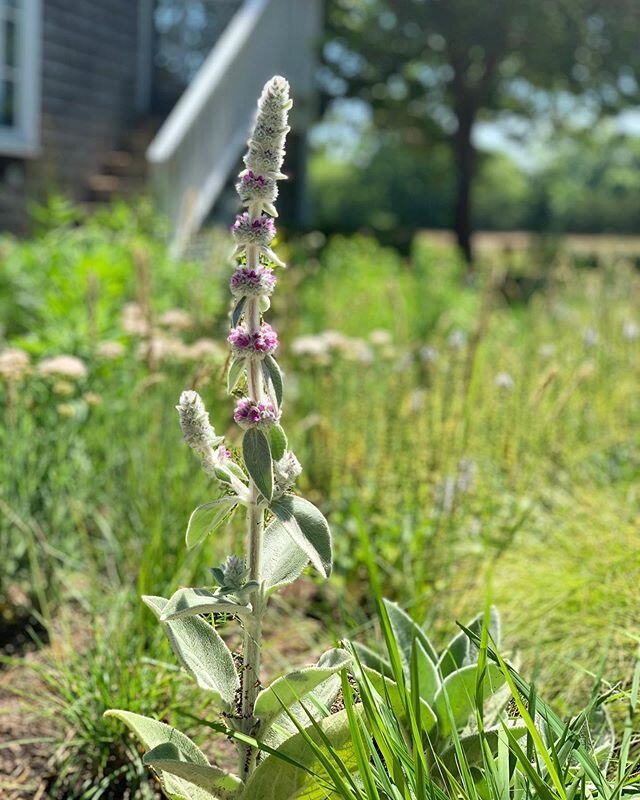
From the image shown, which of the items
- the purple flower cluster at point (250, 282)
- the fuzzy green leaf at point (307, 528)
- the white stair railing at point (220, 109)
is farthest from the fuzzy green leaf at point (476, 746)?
the white stair railing at point (220, 109)

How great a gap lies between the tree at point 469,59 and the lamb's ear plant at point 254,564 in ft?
50.5

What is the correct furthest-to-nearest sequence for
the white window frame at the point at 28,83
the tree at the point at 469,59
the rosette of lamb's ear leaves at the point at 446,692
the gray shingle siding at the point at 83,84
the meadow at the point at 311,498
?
1. the tree at the point at 469,59
2. the gray shingle siding at the point at 83,84
3. the white window frame at the point at 28,83
4. the meadow at the point at 311,498
5. the rosette of lamb's ear leaves at the point at 446,692

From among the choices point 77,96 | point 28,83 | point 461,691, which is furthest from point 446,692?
point 77,96

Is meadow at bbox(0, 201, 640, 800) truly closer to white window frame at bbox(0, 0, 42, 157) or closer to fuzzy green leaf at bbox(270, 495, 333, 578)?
fuzzy green leaf at bbox(270, 495, 333, 578)

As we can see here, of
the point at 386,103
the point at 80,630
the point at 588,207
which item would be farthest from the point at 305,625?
the point at 588,207

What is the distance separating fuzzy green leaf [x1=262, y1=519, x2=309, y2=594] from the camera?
1706 millimetres

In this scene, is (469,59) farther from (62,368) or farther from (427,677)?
(427,677)

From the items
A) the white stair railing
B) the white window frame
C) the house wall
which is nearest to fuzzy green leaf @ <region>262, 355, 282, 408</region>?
the white stair railing

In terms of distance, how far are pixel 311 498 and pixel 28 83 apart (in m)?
7.34

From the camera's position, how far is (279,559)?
1.77 meters

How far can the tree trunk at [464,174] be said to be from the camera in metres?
17.7

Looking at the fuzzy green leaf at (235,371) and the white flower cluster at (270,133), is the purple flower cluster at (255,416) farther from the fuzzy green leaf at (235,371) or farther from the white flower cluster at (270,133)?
the white flower cluster at (270,133)

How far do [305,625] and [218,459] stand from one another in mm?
1490

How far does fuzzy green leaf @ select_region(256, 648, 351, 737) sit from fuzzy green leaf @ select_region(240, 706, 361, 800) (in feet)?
0.20
